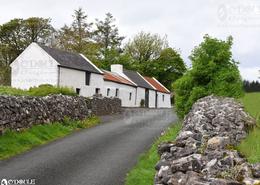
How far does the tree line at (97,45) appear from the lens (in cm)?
6462

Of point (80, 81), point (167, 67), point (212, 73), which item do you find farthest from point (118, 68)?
point (212, 73)

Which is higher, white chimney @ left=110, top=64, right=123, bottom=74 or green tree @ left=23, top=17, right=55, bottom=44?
green tree @ left=23, top=17, right=55, bottom=44

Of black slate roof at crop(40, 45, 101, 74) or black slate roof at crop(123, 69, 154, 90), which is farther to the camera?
black slate roof at crop(123, 69, 154, 90)

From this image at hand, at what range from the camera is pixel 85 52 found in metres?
67.6

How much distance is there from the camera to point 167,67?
76.6 metres

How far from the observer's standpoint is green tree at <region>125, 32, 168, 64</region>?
79500 mm

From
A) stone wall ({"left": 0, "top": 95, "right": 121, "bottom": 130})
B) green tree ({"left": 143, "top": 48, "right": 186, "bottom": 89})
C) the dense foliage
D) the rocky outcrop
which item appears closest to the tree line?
green tree ({"left": 143, "top": 48, "right": 186, "bottom": 89})

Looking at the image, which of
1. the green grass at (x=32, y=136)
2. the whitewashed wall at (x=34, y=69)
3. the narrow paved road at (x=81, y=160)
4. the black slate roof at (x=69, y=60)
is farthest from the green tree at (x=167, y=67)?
the narrow paved road at (x=81, y=160)

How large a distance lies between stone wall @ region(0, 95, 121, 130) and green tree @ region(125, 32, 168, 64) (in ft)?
161

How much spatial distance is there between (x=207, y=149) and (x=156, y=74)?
Result: 228 ft

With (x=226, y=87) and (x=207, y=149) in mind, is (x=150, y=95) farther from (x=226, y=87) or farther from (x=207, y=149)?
(x=207, y=149)

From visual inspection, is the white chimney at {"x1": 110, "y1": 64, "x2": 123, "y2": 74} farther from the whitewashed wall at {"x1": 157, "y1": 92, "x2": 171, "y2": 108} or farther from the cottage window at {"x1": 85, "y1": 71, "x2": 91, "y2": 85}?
the cottage window at {"x1": 85, "y1": 71, "x2": 91, "y2": 85}

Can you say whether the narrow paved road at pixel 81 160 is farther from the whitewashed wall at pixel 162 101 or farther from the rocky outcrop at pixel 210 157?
the whitewashed wall at pixel 162 101

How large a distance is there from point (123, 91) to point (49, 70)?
14.9 meters
